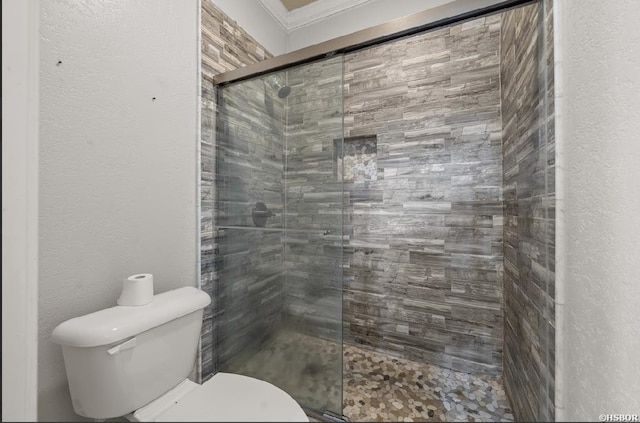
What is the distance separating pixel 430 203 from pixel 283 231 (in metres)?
1.05

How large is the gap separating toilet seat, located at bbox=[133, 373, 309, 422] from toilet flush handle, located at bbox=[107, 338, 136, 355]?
22cm

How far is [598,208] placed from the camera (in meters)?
0.64

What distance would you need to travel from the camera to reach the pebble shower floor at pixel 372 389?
118 centimetres

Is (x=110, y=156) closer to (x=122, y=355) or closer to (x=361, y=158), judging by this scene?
(x=122, y=355)

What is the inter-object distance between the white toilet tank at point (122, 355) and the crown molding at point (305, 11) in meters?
1.98

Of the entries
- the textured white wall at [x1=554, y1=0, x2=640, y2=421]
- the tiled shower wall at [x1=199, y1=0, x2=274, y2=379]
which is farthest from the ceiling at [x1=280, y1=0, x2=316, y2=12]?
the textured white wall at [x1=554, y1=0, x2=640, y2=421]

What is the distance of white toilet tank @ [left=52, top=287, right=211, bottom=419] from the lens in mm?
749

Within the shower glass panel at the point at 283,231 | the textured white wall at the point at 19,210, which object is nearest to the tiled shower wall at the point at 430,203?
the shower glass panel at the point at 283,231

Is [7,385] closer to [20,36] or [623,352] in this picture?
[20,36]

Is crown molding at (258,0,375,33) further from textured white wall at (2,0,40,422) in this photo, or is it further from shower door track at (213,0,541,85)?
textured white wall at (2,0,40,422)

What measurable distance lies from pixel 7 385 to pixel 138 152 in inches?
31.2

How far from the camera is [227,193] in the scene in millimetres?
1407

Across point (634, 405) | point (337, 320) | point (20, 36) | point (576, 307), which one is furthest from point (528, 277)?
point (20, 36)

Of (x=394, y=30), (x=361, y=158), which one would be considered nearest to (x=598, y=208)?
(x=394, y=30)
